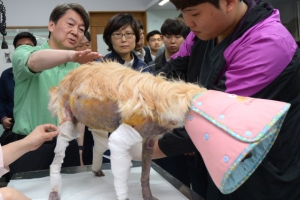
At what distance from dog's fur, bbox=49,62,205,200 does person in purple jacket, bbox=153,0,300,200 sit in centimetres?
10

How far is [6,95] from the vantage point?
2045mm

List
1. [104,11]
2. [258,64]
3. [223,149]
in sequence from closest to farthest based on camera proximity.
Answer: [223,149], [258,64], [104,11]

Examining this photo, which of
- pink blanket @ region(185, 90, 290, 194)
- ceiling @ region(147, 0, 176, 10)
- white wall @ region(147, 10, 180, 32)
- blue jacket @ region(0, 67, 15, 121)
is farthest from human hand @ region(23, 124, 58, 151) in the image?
white wall @ region(147, 10, 180, 32)

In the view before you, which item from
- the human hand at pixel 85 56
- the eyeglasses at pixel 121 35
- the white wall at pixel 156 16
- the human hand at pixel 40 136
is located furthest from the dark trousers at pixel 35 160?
the white wall at pixel 156 16

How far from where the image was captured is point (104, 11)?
474 centimetres

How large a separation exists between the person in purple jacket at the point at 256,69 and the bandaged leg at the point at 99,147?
0.25m

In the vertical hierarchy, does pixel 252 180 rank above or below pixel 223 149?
below

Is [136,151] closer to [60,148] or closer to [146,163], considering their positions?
[146,163]

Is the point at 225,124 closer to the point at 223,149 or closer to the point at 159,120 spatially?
the point at 223,149

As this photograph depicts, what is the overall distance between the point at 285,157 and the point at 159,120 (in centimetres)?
34

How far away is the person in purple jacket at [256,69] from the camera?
2.43 feet

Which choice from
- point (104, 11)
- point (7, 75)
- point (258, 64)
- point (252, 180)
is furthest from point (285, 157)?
point (104, 11)

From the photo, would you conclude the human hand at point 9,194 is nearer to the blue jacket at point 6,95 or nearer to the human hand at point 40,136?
the human hand at point 40,136

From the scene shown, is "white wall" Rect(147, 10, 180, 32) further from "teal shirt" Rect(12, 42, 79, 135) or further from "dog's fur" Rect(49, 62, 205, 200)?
"dog's fur" Rect(49, 62, 205, 200)
